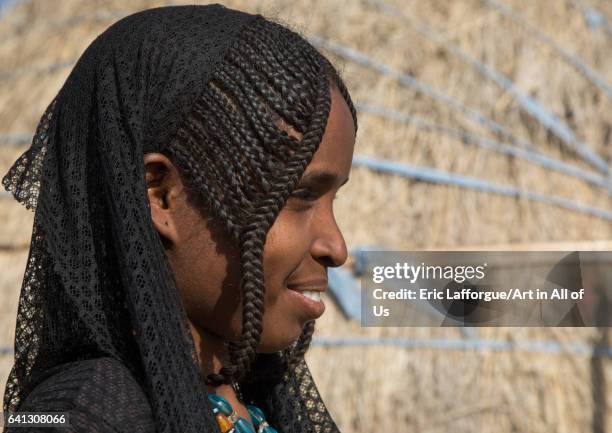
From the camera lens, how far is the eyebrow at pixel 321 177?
134cm

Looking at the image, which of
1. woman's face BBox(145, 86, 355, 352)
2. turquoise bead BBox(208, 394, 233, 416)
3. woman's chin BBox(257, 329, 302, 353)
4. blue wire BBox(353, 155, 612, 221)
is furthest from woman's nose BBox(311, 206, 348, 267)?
blue wire BBox(353, 155, 612, 221)

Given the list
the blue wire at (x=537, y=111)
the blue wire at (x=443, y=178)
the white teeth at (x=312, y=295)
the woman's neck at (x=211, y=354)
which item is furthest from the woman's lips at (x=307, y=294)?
the blue wire at (x=537, y=111)

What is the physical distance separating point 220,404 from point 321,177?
34cm

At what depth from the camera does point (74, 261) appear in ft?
4.18

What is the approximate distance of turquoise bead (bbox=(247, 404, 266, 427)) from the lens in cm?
153

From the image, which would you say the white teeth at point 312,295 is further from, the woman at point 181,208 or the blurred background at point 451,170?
the blurred background at point 451,170

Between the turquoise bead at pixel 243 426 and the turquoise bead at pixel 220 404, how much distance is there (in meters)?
0.02

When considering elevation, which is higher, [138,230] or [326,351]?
[326,351]

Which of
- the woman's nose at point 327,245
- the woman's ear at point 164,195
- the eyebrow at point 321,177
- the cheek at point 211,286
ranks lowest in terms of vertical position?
the cheek at point 211,286

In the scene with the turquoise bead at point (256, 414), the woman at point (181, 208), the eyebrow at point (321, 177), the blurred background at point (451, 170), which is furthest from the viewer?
the blurred background at point (451, 170)

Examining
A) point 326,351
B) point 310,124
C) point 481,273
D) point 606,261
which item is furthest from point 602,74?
point 310,124

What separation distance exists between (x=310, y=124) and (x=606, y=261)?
3.00 m

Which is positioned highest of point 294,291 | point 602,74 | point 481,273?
point 602,74

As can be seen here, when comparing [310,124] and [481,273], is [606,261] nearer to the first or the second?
[481,273]
